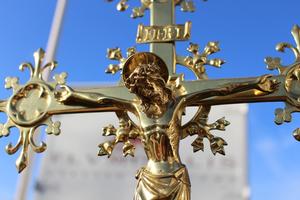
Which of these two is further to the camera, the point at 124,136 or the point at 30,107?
the point at 30,107

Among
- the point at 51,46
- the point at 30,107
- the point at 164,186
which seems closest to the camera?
the point at 164,186

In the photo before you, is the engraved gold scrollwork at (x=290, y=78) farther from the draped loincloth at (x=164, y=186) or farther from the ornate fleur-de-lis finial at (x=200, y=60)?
the draped loincloth at (x=164, y=186)

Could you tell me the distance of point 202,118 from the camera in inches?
68.2

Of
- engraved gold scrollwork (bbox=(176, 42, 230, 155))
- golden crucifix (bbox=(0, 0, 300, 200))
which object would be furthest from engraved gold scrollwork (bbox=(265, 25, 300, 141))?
engraved gold scrollwork (bbox=(176, 42, 230, 155))

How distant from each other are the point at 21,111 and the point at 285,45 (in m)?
0.87

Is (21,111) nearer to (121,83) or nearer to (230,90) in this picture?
(121,83)

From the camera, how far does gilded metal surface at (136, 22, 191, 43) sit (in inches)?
72.9

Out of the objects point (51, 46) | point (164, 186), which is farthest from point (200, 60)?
point (51, 46)

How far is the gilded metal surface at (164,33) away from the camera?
6.07 ft

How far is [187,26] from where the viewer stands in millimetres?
1863

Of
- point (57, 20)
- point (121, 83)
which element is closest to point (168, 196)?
point (121, 83)

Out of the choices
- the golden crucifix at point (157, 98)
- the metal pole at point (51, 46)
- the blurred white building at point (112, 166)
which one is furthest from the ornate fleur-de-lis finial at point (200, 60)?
the metal pole at point (51, 46)

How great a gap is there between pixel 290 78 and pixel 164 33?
1.41ft

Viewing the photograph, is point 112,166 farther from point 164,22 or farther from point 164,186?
point 164,186
